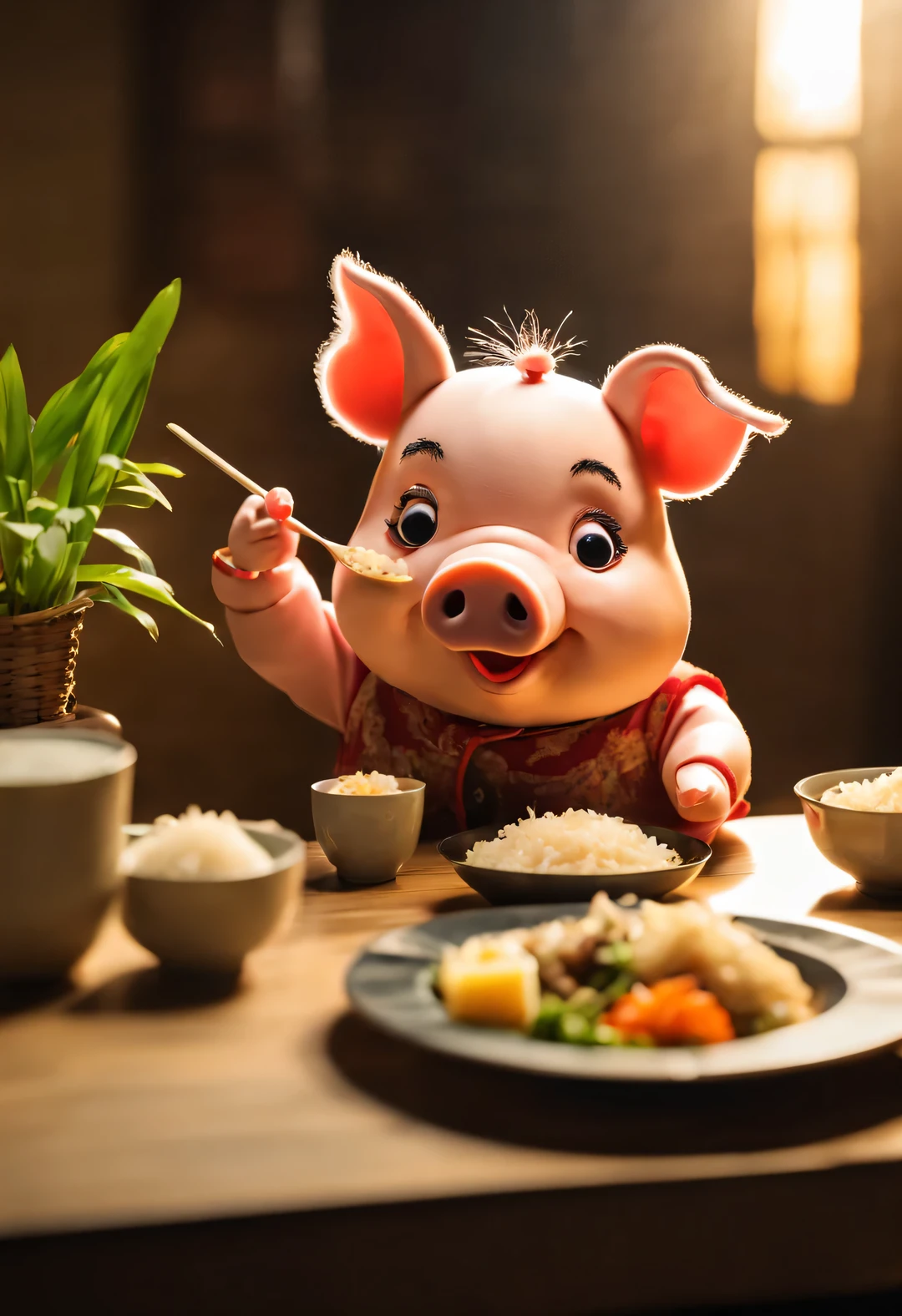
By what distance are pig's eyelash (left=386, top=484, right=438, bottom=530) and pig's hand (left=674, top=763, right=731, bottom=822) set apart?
42cm

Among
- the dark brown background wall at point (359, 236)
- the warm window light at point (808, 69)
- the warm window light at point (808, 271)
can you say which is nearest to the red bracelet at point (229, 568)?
the dark brown background wall at point (359, 236)

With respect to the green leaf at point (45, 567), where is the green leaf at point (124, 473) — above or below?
above

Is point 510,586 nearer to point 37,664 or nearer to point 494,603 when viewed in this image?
point 494,603

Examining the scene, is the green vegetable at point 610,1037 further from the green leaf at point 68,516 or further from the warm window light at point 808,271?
the warm window light at point 808,271

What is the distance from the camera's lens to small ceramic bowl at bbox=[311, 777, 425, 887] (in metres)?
1.09

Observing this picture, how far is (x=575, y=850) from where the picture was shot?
1.04 meters

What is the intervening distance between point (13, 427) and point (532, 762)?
0.68 meters

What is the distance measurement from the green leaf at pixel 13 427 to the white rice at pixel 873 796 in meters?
0.86

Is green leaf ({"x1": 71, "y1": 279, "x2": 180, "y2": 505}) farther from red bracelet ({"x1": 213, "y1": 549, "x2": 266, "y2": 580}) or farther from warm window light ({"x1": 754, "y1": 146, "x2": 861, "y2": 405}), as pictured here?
warm window light ({"x1": 754, "y1": 146, "x2": 861, "y2": 405})

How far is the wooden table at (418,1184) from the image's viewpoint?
0.54 meters

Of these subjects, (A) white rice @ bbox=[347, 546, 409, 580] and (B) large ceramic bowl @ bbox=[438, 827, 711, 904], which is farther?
(A) white rice @ bbox=[347, 546, 409, 580]

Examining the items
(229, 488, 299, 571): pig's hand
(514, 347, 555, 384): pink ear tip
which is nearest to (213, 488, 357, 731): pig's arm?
Answer: (229, 488, 299, 571): pig's hand

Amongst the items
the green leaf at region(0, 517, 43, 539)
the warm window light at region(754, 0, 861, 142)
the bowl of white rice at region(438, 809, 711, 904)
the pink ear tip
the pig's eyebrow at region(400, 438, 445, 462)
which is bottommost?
the bowl of white rice at region(438, 809, 711, 904)

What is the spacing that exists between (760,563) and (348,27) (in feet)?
4.45
